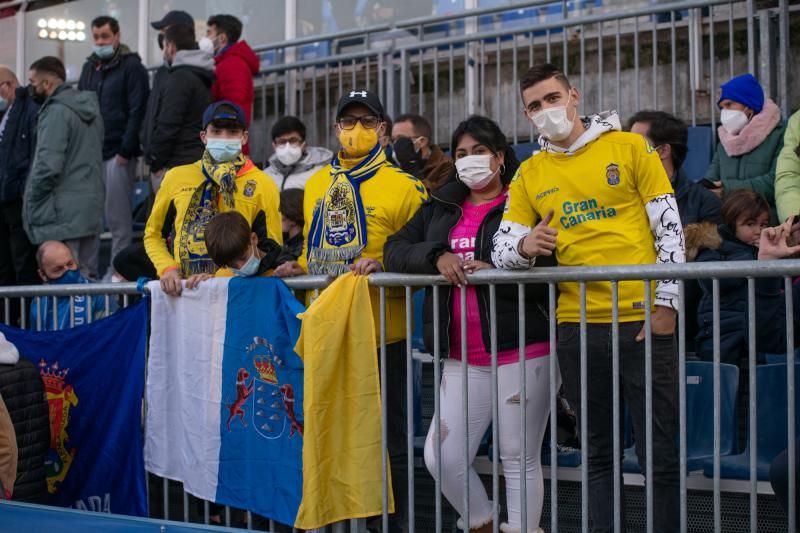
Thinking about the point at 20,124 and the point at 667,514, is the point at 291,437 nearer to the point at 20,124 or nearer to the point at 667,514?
the point at 667,514

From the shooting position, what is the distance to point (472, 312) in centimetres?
506

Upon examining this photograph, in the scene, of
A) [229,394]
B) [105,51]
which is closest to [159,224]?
[229,394]

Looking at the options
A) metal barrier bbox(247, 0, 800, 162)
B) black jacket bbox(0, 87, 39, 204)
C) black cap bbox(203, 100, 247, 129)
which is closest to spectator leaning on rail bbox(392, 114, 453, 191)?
black cap bbox(203, 100, 247, 129)

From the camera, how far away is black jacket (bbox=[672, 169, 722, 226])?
6746mm

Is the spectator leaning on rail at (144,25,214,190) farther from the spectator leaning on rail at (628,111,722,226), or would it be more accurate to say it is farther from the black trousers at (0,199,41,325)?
the spectator leaning on rail at (628,111,722,226)

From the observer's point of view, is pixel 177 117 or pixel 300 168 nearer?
pixel 300 168

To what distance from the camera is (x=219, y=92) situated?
9.78 metres

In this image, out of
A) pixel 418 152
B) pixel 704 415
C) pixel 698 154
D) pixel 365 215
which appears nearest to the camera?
pixel 704 415

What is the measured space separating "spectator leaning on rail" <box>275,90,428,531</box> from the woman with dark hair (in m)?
0.38

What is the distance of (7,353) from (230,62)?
14.5 ft

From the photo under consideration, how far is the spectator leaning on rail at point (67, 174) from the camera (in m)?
8.91

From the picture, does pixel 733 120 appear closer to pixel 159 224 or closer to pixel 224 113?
pixel 224 113

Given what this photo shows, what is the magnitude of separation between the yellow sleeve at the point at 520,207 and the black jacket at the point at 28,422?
2.94 metres

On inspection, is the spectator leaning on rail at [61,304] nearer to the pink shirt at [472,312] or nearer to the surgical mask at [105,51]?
the pink shirt at [472,312]
